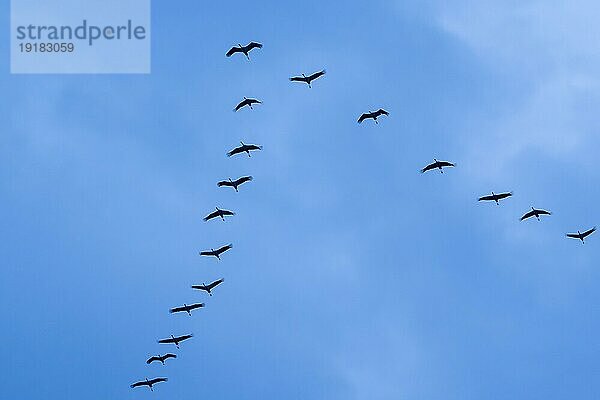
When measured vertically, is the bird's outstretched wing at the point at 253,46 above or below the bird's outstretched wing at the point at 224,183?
above

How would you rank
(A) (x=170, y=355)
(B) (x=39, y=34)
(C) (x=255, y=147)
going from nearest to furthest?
(C) (x=255, y=147) < (A) (x=170, y=355) < (B) (x=39, y=34)

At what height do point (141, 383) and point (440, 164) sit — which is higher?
point (440, 164)

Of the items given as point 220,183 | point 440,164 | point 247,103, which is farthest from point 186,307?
point 440,164

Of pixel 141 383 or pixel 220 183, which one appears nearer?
pixel 220 183

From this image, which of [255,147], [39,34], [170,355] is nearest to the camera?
[255,147]

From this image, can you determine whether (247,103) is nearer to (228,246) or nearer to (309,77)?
(309,77)

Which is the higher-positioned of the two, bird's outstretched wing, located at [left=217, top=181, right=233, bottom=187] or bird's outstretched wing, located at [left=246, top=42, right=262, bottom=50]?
bird's outstretched wing, located at [left=246, top=42, right=262, bottom=50]

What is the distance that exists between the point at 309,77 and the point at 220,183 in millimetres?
16702

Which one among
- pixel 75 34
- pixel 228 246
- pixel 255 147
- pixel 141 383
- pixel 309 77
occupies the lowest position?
pixel 141 383

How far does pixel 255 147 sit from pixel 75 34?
98.8 feet

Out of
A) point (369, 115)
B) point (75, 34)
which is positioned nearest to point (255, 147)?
point (369, 115)

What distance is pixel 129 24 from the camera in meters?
138

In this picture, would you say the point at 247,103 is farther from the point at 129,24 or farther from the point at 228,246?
the point at 129,24

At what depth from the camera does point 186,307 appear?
127 metres
